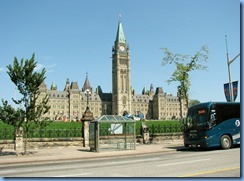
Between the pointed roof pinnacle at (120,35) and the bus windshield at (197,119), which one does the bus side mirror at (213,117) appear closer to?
the bus windshield at (197,119)

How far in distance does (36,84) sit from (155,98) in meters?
173

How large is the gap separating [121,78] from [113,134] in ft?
461

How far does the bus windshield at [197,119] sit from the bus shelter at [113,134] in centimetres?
420

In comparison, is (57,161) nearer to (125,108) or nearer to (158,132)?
(158,132)

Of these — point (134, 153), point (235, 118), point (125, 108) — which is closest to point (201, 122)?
point (235, 118)

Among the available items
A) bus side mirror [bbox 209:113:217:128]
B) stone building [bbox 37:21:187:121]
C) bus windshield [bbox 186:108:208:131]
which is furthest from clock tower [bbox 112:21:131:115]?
bus side mirror [bbox 209:113:217:128]

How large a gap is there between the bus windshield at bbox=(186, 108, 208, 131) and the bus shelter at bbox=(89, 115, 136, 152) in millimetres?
4204

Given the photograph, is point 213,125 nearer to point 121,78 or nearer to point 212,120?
point 212,120

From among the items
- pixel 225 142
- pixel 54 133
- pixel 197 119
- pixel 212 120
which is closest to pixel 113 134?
pixel 54 133

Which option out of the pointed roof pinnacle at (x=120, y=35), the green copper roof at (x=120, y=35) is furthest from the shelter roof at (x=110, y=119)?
the green copper roof at (x=120, y=35)

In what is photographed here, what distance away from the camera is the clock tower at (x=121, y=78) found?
163 meters

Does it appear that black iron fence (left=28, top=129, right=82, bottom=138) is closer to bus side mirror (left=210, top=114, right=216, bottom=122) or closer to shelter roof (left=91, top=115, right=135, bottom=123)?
shelter roof (left=91, top=115, right=135, bottom=123)

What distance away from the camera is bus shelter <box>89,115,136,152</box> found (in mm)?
21578

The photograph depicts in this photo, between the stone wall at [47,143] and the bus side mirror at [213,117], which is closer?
the bus side mirror at [213,117]
